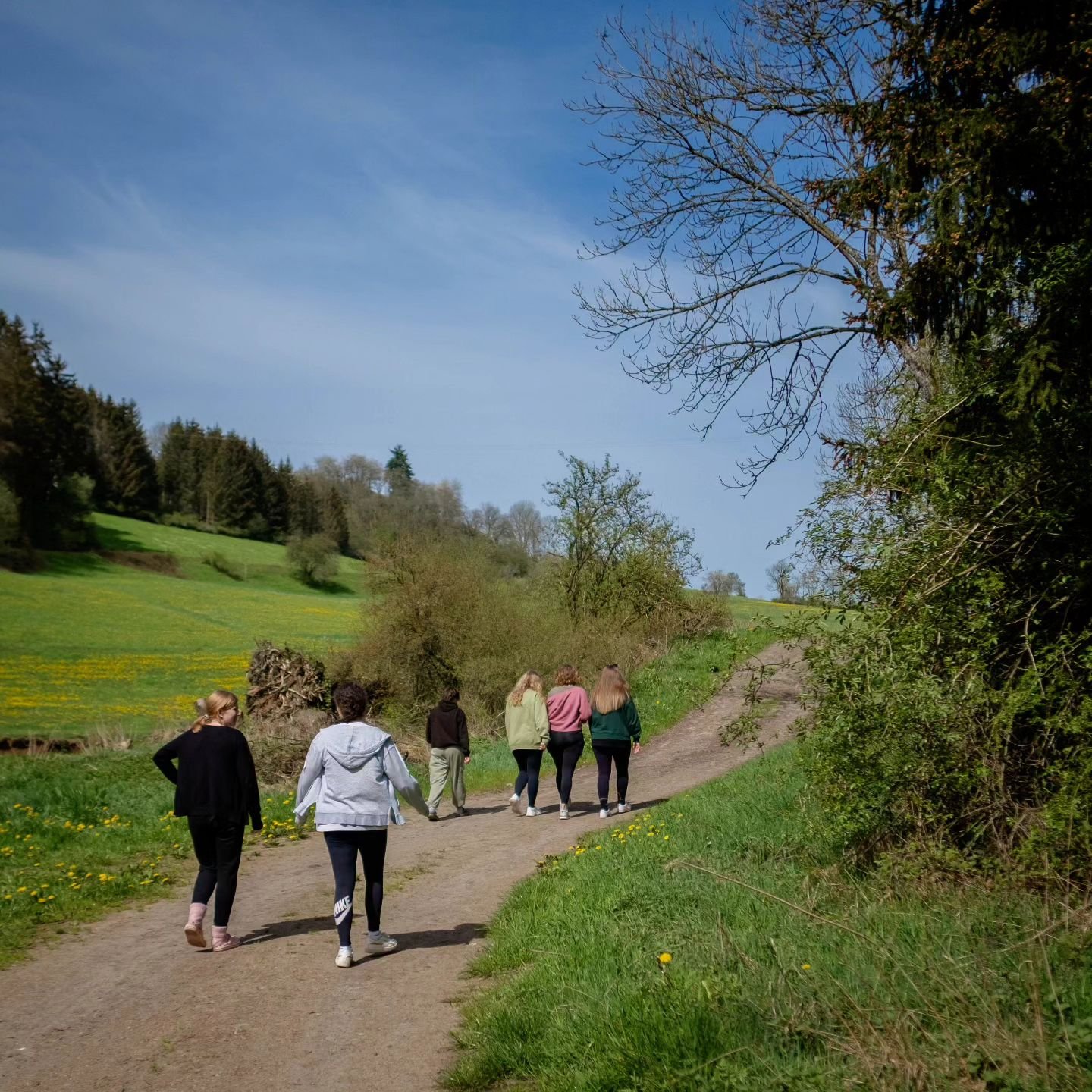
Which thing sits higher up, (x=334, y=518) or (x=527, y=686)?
(x=334, y=518)

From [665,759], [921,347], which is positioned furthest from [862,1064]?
[665,759]

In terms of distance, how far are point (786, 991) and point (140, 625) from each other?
2092 inches

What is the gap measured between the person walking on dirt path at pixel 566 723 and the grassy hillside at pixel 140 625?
15575mm

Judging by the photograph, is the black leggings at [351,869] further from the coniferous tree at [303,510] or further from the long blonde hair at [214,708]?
the coniferous tree at [303,510]

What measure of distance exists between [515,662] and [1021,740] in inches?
760

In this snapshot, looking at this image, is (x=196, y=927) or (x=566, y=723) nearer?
(x=196, y=927)

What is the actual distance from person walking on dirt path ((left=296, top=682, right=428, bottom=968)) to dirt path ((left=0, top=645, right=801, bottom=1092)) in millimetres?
495

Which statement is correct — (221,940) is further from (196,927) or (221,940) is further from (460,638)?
(460,638)

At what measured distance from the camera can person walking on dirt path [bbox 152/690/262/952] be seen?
7.40m

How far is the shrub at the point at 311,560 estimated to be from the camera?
7781 cm

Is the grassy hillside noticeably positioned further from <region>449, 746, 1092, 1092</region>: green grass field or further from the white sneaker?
<region>449, 746, 1092, 1092</region>: green grass field

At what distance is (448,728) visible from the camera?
1394cm

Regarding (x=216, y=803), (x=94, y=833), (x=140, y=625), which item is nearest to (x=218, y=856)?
(x=216, y=803)

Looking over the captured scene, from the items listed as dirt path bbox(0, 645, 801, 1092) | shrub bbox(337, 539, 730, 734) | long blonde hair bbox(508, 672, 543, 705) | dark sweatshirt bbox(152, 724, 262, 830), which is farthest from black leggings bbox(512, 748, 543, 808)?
shrub bbox(337, 539, 730, 734)
